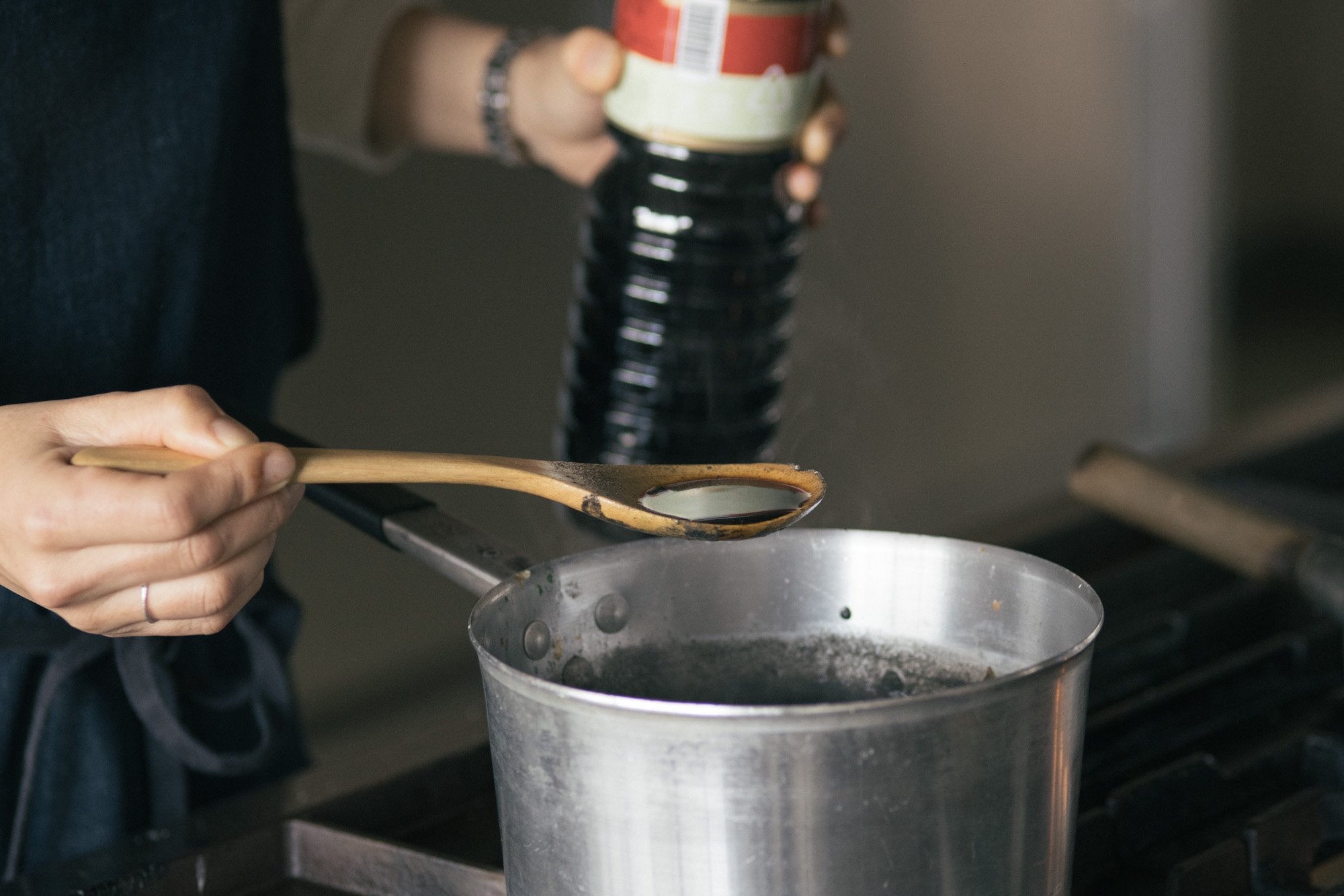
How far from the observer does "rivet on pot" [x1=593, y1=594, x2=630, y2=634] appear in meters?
0.58

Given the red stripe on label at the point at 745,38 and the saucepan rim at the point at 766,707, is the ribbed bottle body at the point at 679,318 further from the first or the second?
the saucepan rim at the point at 766,707

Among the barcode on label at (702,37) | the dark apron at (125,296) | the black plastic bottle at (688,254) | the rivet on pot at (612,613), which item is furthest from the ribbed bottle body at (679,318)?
the rivet on pot at (612,613)

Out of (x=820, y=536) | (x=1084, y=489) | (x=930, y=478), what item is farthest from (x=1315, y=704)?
(x=930, y=478)

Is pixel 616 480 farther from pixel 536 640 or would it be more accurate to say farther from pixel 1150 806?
pixel 1150 806

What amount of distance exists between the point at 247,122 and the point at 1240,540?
0.72m

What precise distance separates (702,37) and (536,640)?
1.19 ft

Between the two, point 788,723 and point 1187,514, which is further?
point 1187,514

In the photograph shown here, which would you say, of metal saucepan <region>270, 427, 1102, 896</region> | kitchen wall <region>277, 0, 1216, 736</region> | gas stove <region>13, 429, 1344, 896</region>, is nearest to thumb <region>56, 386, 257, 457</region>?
metal saucepan <region>270, 427, 1102, 896</region>

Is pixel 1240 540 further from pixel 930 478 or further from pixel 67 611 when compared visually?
pixel 930 478

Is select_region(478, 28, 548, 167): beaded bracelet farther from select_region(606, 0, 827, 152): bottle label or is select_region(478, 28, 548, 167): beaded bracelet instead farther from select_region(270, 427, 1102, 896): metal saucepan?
select_region(270, 427, 1102, 896): metal saucepan

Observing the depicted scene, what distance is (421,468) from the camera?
53 cm

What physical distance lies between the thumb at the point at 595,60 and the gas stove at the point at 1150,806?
0.41 meters

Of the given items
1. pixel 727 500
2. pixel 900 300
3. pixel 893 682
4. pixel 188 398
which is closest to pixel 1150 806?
pixel 893 682

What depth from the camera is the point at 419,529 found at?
2.01 ft
